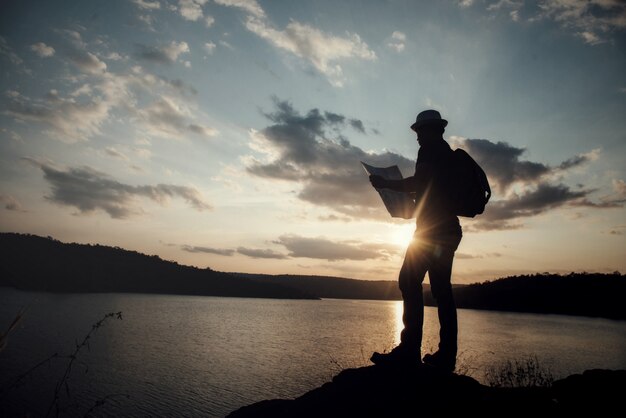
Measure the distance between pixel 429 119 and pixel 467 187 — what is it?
115cm

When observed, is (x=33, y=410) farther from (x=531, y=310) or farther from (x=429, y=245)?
(x=531, y=310)

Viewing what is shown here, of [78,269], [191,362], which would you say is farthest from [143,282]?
[191,362]

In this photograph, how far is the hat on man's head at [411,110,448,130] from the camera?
552cm

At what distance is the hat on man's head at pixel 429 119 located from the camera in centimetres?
552

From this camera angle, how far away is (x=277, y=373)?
28.0 meters

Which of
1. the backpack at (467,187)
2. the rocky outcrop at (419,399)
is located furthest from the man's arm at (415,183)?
the rocky outcrop at (419,399)

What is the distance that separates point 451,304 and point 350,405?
2.10m

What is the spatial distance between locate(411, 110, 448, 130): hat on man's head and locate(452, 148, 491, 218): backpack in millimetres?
573

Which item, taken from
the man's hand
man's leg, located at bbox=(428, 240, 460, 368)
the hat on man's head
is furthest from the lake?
the hat on man's head

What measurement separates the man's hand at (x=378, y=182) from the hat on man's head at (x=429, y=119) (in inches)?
37.8

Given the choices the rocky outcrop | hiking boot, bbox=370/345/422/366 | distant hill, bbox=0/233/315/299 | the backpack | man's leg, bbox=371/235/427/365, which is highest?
the backpack

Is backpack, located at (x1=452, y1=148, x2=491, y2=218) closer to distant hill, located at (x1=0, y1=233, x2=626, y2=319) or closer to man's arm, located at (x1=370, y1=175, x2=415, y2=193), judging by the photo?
man's arm, located at (x1=370, y1=175, x2=415, y2=193)

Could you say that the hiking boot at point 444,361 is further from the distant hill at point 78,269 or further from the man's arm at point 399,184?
the distant hill at point 78,269

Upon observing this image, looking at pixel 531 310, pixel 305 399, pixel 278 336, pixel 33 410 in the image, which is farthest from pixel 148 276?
pixel 305 399
